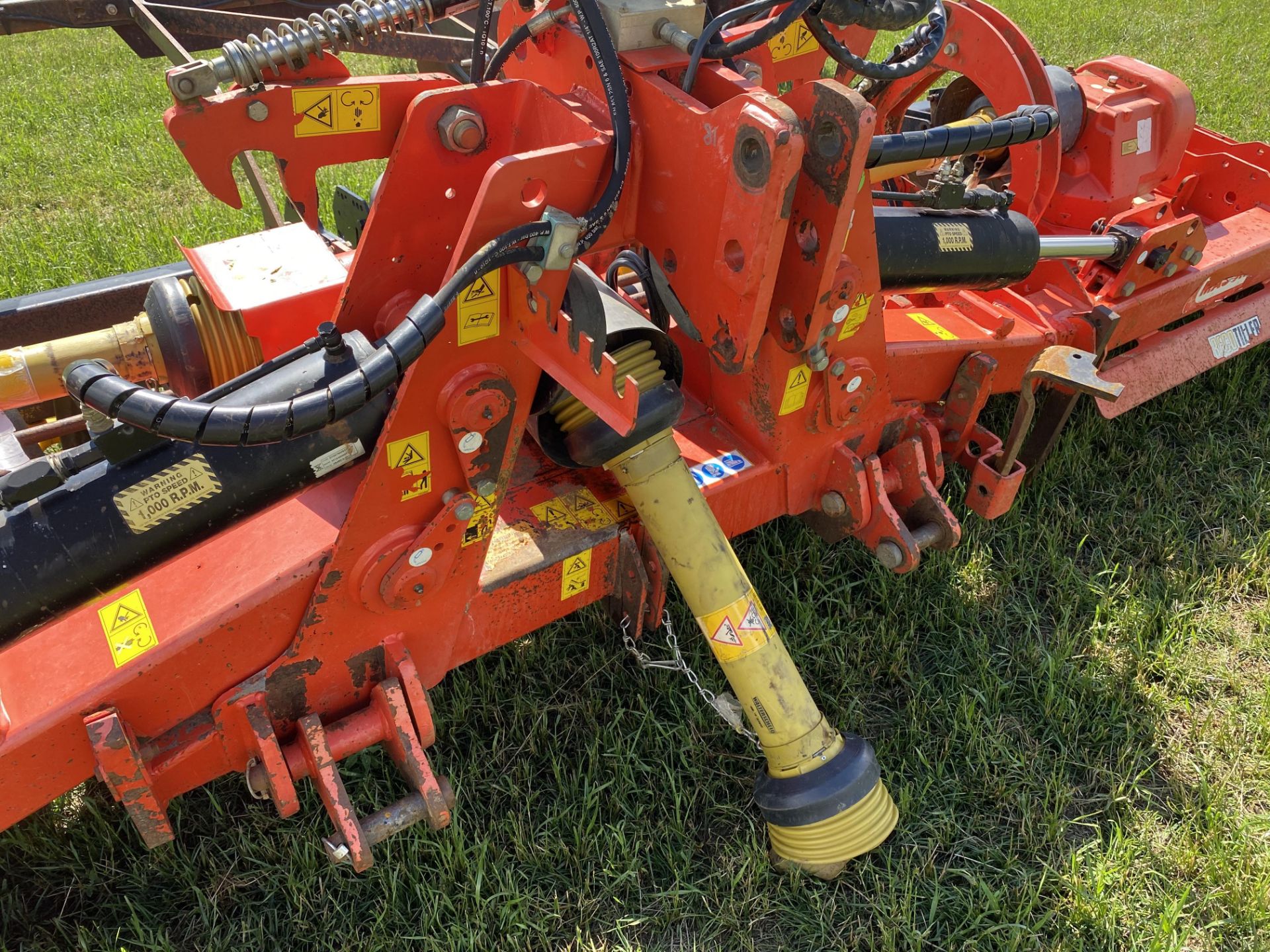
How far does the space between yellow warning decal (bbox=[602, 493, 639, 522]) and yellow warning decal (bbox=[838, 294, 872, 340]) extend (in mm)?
654

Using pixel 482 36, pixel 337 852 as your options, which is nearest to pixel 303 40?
pixel 482 36

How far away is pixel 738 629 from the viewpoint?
2129 millimetres

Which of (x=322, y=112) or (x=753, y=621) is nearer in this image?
(x=322, y=112)

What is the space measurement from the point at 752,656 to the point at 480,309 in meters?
1.00

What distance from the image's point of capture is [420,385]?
1714mm

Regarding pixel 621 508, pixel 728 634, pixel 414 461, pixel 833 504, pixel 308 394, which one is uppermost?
pixel 308 394

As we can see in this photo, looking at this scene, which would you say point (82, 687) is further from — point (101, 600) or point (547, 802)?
point (547, 802)

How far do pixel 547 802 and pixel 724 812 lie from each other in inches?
17.9

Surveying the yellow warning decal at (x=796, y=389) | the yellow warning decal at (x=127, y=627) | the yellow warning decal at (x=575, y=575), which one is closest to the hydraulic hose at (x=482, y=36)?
the yellow warning decal at (x=796, y=389)

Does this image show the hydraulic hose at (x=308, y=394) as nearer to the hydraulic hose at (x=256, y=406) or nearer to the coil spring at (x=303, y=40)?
the hydraulic hose at (x=256, y=406)

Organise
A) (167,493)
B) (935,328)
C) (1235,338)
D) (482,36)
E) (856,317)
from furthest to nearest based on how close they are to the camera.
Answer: (1235,338) < (935,328) < (856,317) < (482,36) < (167,493)

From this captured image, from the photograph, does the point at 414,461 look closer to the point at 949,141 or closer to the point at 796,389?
the point at 796,389

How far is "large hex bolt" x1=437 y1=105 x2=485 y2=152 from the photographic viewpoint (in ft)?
5.80

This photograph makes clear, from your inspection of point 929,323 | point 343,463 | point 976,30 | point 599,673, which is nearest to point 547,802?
point 599,673
